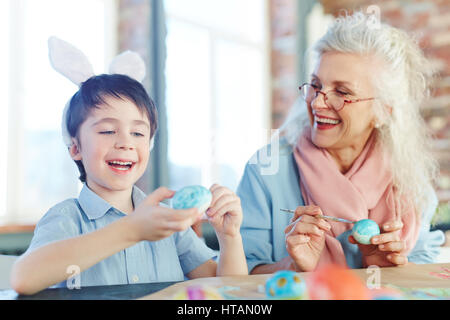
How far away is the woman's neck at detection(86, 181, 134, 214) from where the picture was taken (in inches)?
34.5

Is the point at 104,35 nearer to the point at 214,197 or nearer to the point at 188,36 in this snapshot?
the point at 188,36

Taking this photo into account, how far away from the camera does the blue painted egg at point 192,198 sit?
724 mm

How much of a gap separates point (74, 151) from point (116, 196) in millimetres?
113

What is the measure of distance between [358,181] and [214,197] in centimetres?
52

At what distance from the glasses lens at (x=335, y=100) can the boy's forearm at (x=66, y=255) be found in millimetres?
659

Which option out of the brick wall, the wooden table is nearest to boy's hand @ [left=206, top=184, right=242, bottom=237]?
the wooden table

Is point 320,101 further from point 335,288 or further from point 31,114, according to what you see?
point 31,114

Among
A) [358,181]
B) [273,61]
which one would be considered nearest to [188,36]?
[273,61]

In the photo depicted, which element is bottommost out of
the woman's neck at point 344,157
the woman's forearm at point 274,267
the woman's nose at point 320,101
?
the woman's forearm at point 274,267

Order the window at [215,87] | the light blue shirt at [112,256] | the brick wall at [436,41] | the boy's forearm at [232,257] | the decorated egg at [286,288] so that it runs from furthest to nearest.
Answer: the brick wall at [436,41] < the window at [215,87] < the boy's forearm at [232,257] < the light blue shirt at [112,256] < the decorated egg at [286,288]

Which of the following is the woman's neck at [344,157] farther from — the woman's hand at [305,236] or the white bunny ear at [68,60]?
the white bunny ear at [68,60]

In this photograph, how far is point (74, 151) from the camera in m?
0.89

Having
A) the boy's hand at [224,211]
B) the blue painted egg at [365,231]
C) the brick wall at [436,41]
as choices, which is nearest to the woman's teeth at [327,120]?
the blue painted egg at [365,231]

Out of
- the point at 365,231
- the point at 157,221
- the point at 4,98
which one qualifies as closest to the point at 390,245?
the point at 365,231
